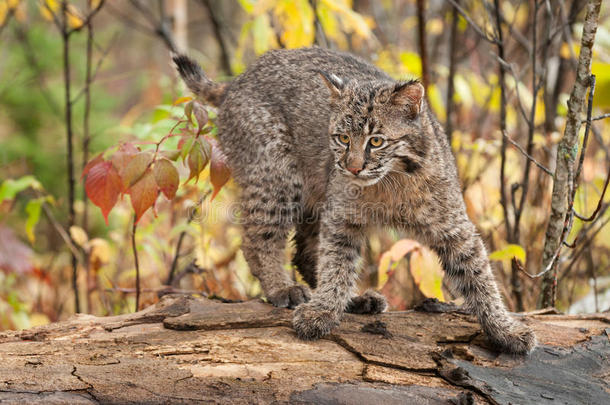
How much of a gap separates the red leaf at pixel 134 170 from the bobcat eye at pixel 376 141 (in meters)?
1.35

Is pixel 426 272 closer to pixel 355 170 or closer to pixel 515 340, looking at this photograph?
pixel 515 340

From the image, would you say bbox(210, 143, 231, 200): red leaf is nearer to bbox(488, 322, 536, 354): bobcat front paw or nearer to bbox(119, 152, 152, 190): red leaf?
bbox(119, 152, 152, 190): red leaf

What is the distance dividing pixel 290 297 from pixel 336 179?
880mm

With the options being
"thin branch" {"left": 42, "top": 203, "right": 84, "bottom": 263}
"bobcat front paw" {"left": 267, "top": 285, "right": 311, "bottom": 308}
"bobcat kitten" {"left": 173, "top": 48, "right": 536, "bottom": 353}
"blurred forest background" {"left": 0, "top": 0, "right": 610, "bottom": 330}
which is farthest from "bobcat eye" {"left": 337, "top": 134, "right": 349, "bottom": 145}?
"thin branch" {"left": 42, "top": 203, "right": 84, "bottom": 263}

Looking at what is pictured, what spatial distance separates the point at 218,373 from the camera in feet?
9.80

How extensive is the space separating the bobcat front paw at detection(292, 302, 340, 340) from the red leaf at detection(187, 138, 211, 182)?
1.06 metres

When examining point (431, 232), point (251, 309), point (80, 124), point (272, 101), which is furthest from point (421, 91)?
point (80, 124)

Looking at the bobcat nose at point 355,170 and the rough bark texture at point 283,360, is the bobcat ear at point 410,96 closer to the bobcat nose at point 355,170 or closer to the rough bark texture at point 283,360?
the bobcat nose at point 355,170

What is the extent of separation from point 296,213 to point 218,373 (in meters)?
1.91

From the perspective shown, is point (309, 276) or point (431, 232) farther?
point (309, 276)

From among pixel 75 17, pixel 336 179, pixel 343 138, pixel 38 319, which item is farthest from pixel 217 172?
pixel 75 17

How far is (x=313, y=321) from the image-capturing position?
11.7 feet

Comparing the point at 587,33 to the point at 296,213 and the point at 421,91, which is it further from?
the point at 296,213

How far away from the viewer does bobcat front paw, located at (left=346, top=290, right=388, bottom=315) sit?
13.1 feet
